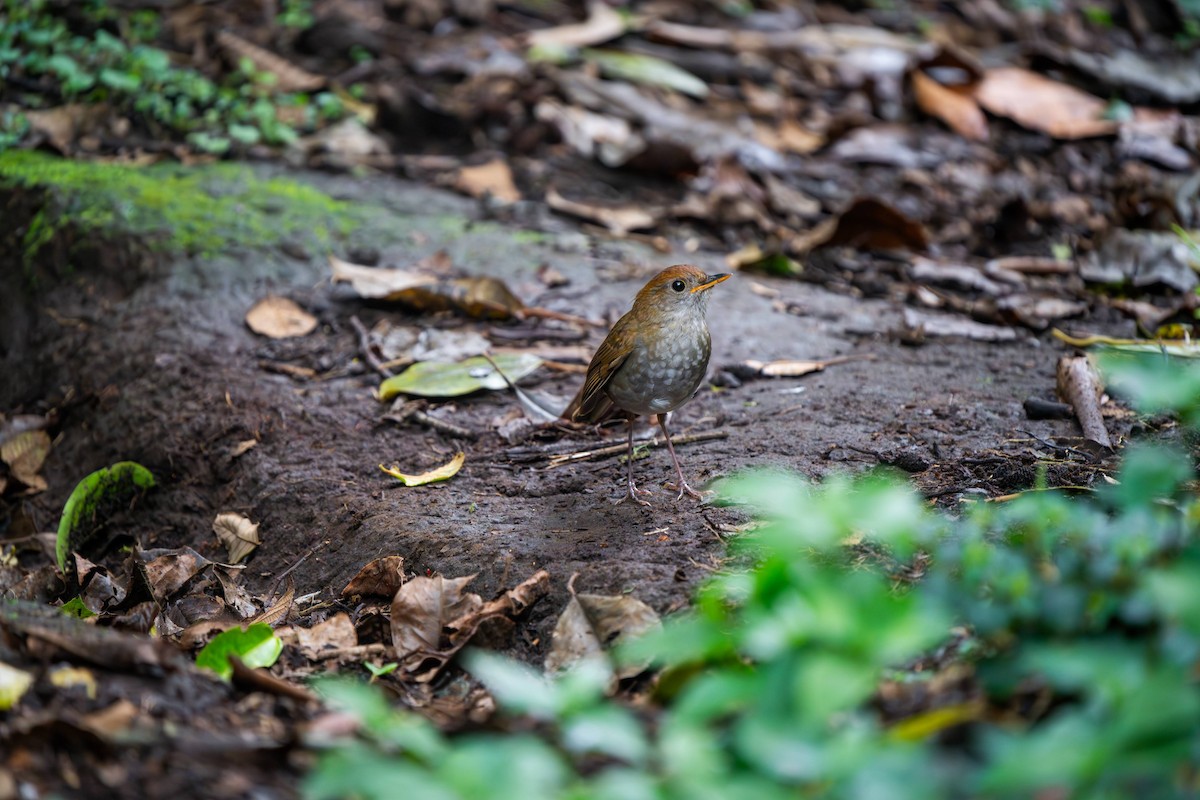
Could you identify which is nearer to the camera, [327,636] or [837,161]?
[327,636]

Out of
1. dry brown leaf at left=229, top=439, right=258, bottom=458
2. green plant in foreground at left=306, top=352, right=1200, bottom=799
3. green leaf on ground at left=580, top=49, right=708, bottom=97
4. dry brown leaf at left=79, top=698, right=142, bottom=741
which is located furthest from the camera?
green leaf on ground at left=580, top=49, right=708, bottom=97

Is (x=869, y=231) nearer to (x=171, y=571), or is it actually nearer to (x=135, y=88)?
(x=171, y=571)

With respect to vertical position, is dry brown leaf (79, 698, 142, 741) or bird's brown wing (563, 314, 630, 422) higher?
dry brown leaf (79, 698, 142, 741)

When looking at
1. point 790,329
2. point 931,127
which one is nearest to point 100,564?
point 790,329

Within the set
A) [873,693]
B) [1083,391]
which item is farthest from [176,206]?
[873,693]

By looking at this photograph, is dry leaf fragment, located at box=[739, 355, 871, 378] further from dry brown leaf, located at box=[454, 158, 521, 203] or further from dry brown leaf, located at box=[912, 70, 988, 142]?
dry brown leaf, located at box=[912, 70, 988, 142]

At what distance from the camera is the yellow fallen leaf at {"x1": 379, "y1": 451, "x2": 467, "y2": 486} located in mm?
4016

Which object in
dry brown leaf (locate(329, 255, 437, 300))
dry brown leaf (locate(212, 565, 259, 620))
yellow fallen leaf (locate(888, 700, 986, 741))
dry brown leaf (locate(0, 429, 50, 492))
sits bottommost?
dry brown leaf (locate(0, 429, 50, 492))

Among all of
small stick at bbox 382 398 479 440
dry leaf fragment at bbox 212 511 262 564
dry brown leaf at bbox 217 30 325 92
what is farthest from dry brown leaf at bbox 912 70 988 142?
dry leaf fragment at bbox 212 511 262 564

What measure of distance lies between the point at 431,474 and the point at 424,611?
3.24ft

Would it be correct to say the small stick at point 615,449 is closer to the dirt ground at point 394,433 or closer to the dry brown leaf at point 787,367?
the dirt ground at point 394,433

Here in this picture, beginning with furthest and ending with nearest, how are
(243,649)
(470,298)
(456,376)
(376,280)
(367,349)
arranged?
1. (376,280)
2. (470,298)
3. (367,349)
4. (456,376)
5. (243,649)

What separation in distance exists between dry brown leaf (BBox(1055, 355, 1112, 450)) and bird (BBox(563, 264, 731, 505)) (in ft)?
4.45

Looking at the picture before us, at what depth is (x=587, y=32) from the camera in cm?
855
